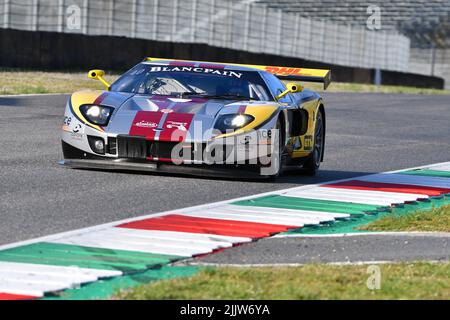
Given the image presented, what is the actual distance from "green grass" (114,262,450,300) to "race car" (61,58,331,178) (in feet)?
13.0

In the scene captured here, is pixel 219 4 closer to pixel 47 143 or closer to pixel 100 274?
pixel 47 143

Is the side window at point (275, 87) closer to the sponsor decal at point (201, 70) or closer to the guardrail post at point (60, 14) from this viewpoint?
the sponsor decal at point (201, 70)

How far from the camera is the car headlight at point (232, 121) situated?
10.6m

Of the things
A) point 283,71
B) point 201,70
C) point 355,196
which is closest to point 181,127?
point 201,70

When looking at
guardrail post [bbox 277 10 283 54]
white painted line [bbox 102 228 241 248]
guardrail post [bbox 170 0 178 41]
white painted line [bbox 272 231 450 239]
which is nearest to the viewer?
white painted line [bbox 102 228 241 248]

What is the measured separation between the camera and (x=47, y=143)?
1352cm

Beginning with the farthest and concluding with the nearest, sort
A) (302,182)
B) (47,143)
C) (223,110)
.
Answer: (47,143) → (302,182) → (223,110)

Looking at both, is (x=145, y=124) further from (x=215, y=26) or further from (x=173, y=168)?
(x=215, y=26)

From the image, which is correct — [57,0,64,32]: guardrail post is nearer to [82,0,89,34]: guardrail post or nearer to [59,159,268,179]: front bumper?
[82,0,89,34]: guardrail post

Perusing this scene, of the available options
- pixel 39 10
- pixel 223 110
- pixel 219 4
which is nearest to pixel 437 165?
pixel 223 110

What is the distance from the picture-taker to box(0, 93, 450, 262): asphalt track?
26.8 ft

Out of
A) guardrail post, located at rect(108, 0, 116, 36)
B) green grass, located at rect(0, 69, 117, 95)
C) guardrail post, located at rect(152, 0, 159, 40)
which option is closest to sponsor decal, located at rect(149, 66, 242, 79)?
green grass, located at rect(0, 69, 117, 95)
